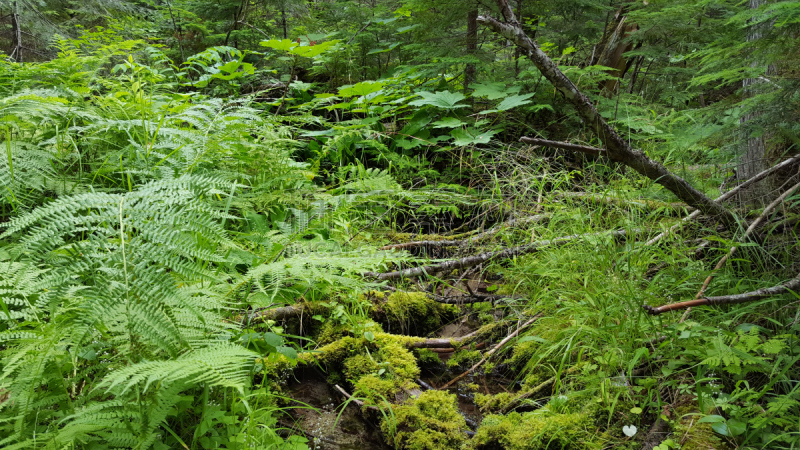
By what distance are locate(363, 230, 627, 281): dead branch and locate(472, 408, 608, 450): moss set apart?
931 mm

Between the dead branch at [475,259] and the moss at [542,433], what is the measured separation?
0.93 metres

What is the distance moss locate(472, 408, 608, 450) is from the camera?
1462 mm

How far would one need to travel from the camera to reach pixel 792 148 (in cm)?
244

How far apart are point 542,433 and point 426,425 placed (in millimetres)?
401

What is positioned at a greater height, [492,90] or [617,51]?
[617,51]

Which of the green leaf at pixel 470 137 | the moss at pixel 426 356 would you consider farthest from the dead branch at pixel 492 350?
the green leaf at pixel 470 137

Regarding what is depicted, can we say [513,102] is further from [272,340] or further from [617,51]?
[272,340]

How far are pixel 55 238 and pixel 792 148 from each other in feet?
11.1

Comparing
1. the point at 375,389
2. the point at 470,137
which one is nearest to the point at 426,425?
the point at 375,389

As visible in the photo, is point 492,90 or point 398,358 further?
point 492,90

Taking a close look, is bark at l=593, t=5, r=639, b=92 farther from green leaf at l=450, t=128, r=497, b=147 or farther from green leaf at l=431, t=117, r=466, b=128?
green leaf at l=431, t=117, r=466, b=128

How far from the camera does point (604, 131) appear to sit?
205 centimetres

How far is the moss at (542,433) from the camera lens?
1.46m

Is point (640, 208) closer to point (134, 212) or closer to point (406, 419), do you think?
point (406, 419)
